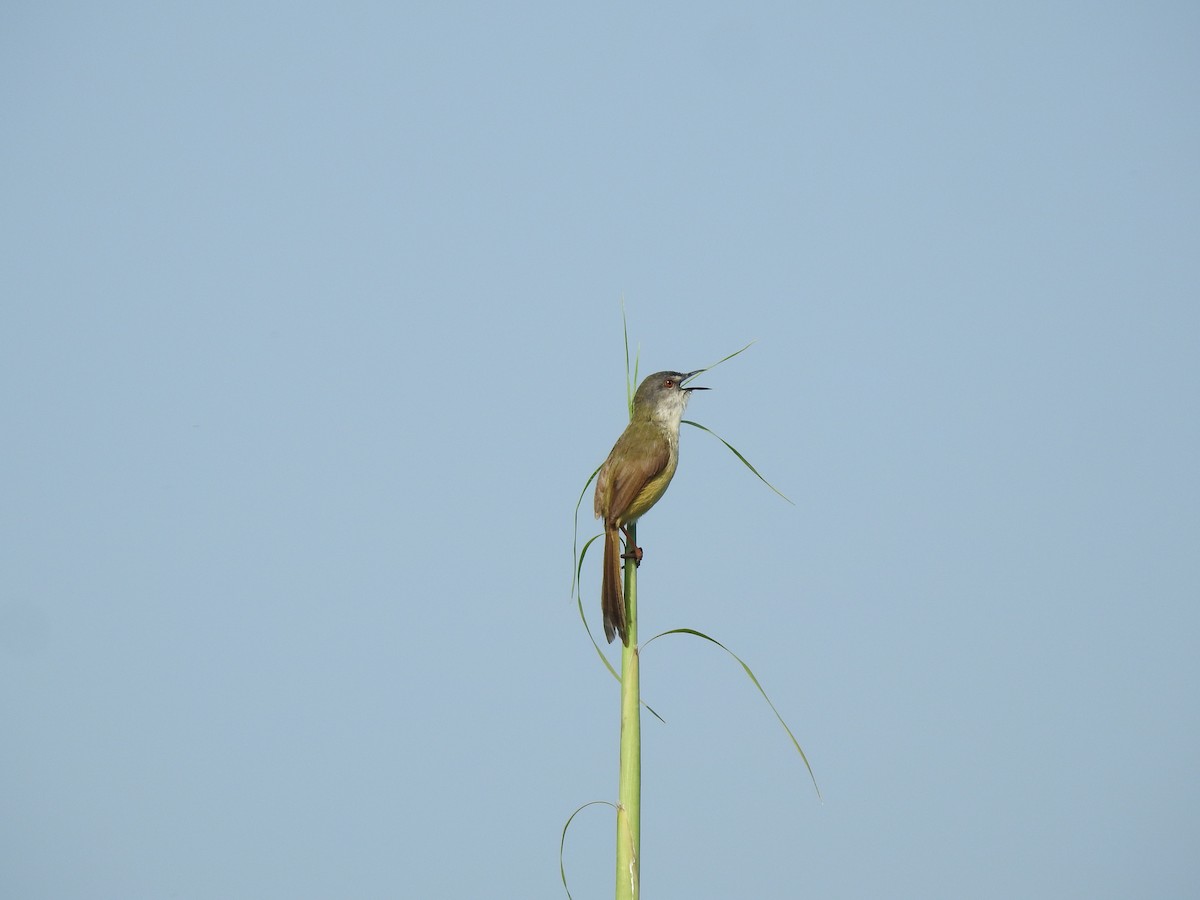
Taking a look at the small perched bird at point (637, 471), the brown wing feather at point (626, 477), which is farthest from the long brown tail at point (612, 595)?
the brown wing feather at point (626, 477)

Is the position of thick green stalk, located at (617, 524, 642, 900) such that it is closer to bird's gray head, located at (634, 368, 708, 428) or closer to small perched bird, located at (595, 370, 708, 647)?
small perched bird, located at (595, 370, 708, 647)

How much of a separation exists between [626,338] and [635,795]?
4.19 ft

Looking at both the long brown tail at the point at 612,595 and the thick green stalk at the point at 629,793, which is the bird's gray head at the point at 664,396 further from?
the thick green stalk at the point at 629,793

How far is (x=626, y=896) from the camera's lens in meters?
2.42

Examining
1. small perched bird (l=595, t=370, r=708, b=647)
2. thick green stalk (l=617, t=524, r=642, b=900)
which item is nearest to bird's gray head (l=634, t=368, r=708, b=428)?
small perched bird (l=595, t=370, r=708, b=647)

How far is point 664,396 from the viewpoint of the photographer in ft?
18.1

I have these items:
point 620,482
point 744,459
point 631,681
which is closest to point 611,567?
point 620,482

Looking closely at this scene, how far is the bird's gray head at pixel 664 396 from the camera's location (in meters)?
5.39

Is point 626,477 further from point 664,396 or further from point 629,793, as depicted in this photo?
point 629,793

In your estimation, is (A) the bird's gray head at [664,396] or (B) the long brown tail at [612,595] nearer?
(B) the long brown tail at [612,595]

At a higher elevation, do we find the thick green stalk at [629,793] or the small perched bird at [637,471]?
the small perched bird at [637,471]

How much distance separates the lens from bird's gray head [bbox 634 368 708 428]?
212 inches

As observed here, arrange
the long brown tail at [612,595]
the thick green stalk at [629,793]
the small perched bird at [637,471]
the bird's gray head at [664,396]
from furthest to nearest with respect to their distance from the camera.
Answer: the bird's gray head at [664,396] → the small perched bird at [637,471] → the long brown tail at [612,595] → the thick green stalk at [629,793]

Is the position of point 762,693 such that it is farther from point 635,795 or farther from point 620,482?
point 620,482
